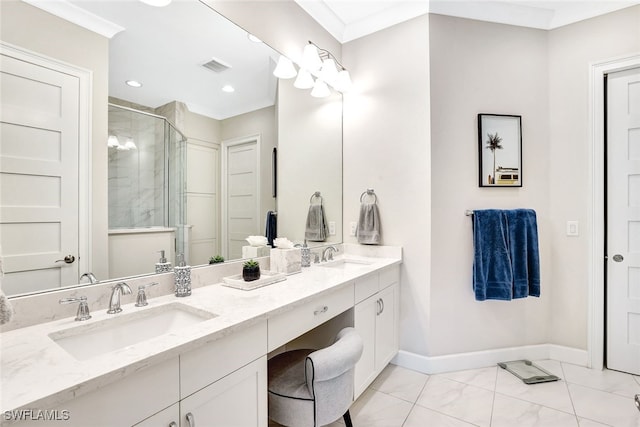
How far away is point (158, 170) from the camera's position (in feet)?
4.60

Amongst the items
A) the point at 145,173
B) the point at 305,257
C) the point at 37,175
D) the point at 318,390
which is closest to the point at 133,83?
the point at 145,173

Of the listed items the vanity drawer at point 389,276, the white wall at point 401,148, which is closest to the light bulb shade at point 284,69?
the white wall at point 401,148

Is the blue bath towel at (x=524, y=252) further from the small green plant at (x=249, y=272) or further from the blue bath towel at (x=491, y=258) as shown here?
the small green plant at (x=249, y=272)

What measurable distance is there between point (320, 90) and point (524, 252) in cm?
197

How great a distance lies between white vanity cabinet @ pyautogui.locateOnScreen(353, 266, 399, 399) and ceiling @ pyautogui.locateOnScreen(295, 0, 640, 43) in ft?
6.38

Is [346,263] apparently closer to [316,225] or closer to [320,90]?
[316,225]

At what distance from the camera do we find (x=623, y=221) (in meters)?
2.28

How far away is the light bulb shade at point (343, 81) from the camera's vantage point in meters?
2.53

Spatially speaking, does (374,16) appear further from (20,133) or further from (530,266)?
(20,133)

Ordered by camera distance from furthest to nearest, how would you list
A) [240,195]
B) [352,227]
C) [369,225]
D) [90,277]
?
[352,227]
[369,225]
[240,195]
[90,277]

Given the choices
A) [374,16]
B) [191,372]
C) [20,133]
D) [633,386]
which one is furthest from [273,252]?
[633,386]

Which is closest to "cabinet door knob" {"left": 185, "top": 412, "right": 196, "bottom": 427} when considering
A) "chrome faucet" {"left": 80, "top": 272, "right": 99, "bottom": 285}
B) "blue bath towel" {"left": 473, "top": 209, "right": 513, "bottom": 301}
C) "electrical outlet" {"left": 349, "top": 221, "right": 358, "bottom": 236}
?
"chrome faucet" {"left": 80, "top": 272, "right": 99, "bottom": 285}

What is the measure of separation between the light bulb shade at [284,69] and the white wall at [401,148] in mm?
729

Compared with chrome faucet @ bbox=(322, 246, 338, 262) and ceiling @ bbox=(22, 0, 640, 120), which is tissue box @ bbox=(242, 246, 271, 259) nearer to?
chrome faucet @ bbox=(322, 246, 338, 262)
